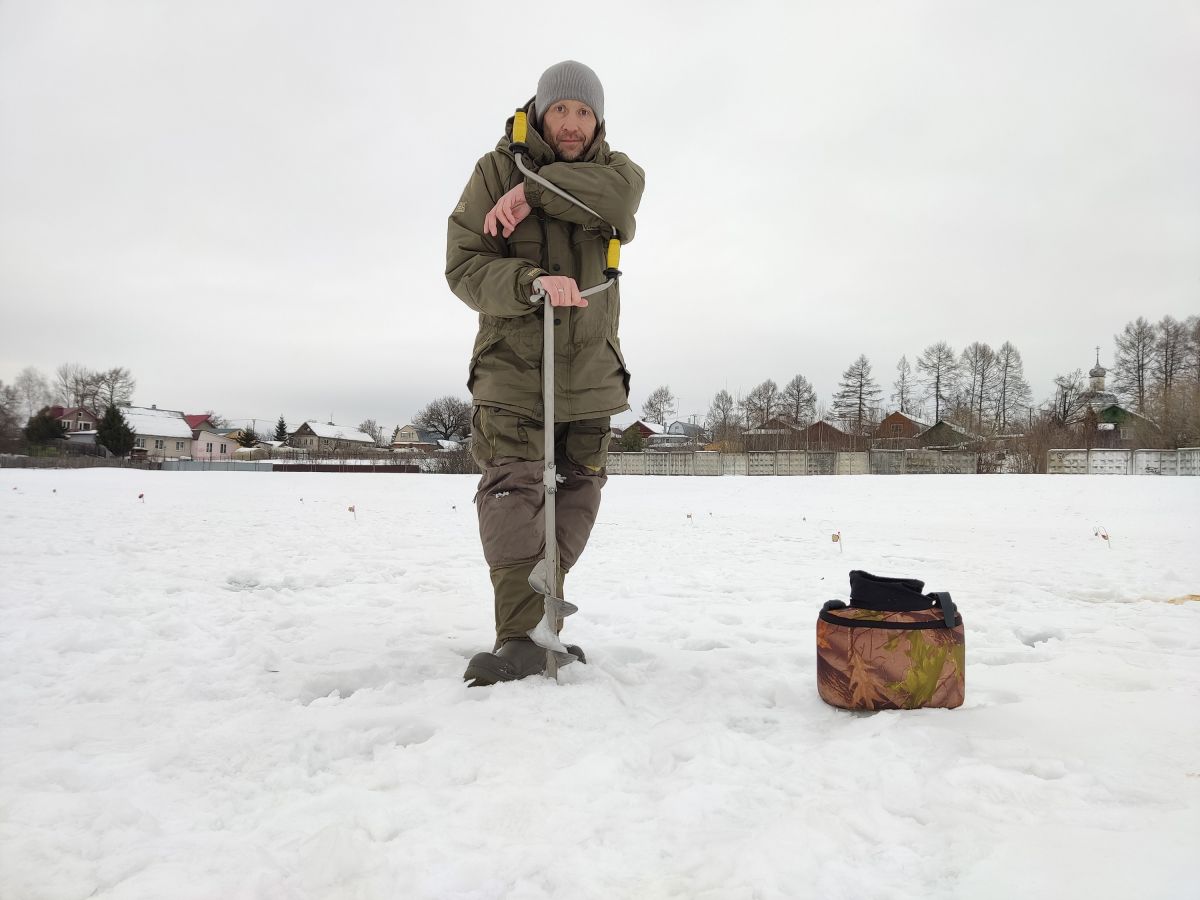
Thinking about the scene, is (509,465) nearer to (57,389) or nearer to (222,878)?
(222,878)

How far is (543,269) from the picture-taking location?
2410 millimetres

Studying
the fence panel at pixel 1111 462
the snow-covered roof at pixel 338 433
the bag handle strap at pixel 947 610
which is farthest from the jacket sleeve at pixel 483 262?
the snow-covered roof at pixel 338 433

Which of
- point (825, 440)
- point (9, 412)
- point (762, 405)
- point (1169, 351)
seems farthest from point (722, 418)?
point (9, 412)

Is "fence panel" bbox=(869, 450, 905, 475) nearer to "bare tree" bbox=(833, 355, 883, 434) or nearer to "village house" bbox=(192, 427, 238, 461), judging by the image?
"bare tree" bbox=(833, 355, 883, 434)

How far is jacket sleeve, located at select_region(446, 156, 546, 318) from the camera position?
7.41 feet

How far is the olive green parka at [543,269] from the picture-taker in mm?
2344

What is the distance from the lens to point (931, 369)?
1876 inches

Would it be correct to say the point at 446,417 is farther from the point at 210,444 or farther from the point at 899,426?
the point at 899,426

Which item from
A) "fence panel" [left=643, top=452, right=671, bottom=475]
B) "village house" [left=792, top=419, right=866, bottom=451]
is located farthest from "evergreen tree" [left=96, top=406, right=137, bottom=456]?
"village house" [left=792, top=419, right=866, bottom=451]

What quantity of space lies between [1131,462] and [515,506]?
1137 inches

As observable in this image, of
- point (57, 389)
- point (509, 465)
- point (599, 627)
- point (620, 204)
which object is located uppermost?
point (57, 389)

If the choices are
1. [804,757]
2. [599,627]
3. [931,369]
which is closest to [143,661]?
[599,627]

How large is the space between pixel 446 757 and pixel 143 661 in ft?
5.09

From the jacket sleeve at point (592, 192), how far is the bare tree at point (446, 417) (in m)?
72.4
